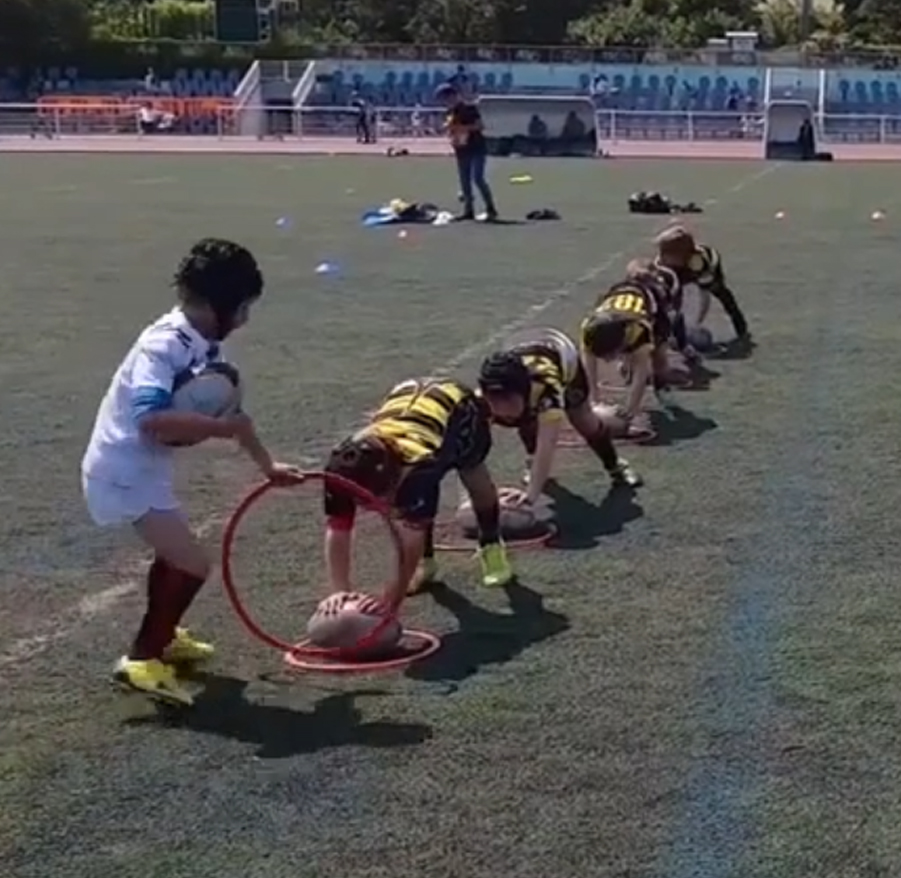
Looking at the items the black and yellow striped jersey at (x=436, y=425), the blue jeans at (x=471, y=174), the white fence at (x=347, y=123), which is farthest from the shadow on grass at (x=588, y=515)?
the white fence at (x=347, y=123)

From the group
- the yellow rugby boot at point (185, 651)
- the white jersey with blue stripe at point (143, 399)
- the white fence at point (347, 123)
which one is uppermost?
the white jersey with blue stripe at point (143, 399)

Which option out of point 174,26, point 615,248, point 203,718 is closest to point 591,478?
point 203,718

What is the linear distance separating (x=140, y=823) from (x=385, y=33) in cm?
8004

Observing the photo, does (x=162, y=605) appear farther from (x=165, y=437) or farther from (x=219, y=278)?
(x=219, y=278)

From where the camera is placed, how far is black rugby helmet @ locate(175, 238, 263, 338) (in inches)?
223

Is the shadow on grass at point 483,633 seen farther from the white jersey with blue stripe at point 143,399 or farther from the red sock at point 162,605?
the white jersey with blue stripe at point 143,399

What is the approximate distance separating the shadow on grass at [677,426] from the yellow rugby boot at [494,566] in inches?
117

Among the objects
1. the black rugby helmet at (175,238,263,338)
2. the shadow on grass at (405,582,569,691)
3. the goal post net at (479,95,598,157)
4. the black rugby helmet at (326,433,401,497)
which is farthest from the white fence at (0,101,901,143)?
the black rugby helmet at (175,238,263,338)

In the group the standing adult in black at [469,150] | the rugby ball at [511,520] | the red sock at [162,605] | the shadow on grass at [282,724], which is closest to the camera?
the shadow on grass at [282,724]

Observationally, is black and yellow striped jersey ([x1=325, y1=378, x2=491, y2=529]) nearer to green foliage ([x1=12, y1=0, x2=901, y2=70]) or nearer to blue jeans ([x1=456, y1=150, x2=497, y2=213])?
blue jeans ([x1=456, y1=150, x2=497, y2=213])

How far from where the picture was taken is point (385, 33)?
8281 cm

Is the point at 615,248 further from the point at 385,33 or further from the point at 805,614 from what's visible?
the point at 385,33

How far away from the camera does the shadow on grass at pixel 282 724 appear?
219 inches

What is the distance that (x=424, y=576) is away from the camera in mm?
7266
